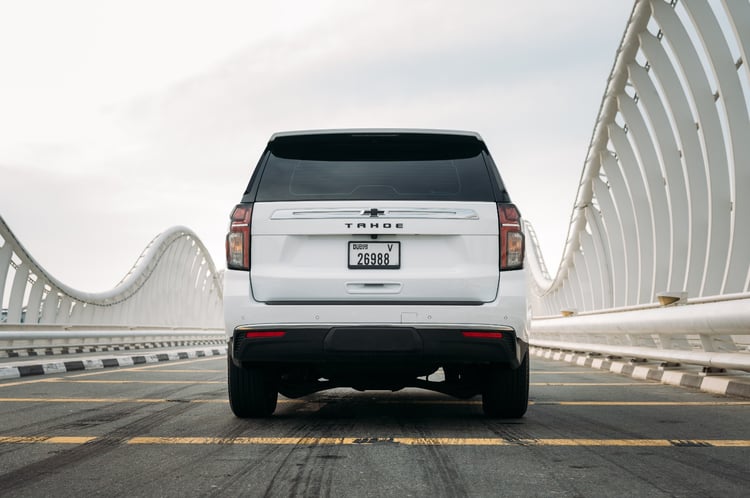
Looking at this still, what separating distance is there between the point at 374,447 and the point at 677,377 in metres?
6.03

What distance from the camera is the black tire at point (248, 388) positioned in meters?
6.03

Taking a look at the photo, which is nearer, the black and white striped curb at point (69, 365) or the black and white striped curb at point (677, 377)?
the black and white striped curb at point (677, 377)

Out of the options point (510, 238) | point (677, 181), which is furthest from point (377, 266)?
point (677, 181)

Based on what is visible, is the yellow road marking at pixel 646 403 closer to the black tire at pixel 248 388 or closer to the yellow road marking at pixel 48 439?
the black tire at pixel 248 388

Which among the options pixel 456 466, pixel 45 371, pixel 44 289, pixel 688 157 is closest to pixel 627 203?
pixel 688 157

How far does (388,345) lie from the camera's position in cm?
527

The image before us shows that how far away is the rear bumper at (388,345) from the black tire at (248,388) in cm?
77

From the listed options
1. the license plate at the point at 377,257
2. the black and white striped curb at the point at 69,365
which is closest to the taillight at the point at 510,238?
the license plate at the point at 377,257

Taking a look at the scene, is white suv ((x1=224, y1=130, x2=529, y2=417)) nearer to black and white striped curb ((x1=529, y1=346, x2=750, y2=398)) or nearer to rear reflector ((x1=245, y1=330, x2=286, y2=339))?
rear reflector ((x1=245, y1=330, x2=286, y2=339))

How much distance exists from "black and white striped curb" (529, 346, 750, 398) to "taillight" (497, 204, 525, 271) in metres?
3.62

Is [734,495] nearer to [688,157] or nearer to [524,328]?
[524,328]

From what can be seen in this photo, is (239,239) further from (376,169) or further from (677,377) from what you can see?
(677,377)

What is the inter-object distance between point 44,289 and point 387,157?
2621 cm

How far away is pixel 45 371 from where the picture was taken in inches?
483
